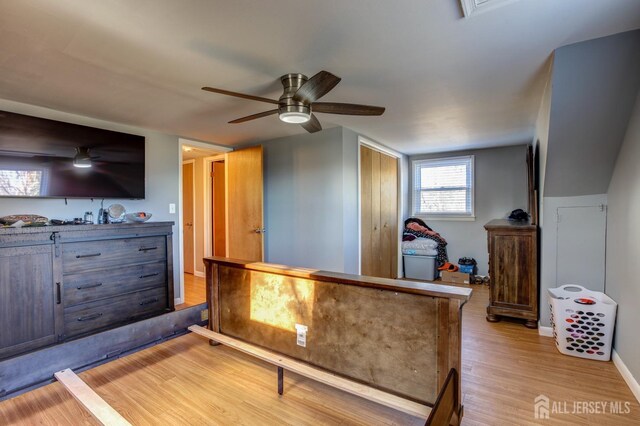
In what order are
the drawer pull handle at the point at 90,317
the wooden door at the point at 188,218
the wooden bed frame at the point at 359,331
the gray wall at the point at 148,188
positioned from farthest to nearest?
the wooden door at the point at 188,218 < the gray wall at the point at 148,188 < the drawer pull handle at the point at 90,317 < the wooden bed frame at the point at 359,331

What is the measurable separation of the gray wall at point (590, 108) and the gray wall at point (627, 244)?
9 cm

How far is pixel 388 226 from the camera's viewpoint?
521 cm

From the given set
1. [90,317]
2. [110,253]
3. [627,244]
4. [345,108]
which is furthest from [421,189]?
[90,317]

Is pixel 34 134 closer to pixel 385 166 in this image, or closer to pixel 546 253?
pixel 385 166

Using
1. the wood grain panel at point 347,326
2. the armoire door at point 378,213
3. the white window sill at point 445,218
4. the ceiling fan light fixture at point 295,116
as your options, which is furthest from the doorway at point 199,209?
the white window sill at point 445,218

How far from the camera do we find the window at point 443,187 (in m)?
5.52

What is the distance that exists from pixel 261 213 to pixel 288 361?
2.44 metres

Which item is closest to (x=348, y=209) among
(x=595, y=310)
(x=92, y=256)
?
(x=595, y=310)

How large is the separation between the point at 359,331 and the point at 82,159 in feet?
10.4

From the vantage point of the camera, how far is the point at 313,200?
4062 millimetres

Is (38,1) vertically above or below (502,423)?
above

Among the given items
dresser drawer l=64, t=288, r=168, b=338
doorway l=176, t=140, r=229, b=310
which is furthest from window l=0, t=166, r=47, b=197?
doorway l=176, t=140, r=229, b=310

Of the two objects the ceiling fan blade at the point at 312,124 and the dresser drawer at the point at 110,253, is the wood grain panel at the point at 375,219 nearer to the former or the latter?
the ceiling fan blade at the point at 312,124

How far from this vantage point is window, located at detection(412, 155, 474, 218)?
5.52 meters
